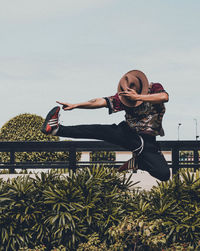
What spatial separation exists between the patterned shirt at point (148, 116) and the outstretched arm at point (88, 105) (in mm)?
189

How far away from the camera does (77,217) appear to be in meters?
7.21

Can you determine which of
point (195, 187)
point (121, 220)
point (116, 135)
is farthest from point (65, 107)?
point (195, 187)

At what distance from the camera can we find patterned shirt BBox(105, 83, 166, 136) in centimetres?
742

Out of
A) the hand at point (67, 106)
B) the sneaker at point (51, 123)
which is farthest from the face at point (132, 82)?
the sneaker at point (51, 123)

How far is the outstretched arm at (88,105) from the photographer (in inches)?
293

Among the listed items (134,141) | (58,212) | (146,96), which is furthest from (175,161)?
(58,212)

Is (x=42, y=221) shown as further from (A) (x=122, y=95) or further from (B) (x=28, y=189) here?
(A) (x=122, y=95)

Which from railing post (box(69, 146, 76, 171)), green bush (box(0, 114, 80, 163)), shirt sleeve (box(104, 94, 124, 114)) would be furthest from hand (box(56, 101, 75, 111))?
green bush (box(0, 114, 80, 163))

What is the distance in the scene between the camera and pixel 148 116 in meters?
7.44

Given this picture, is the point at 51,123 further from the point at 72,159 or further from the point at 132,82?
the point at 72,159

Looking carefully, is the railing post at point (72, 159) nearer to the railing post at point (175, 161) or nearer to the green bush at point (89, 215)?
the green bush at point (89, 215)

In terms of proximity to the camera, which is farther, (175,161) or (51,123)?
(175,161)

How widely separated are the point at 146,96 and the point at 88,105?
44.0 inches

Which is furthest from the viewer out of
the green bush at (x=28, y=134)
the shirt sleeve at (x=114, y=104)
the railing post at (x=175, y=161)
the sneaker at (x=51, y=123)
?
the green bush at (x=28, y=134)
